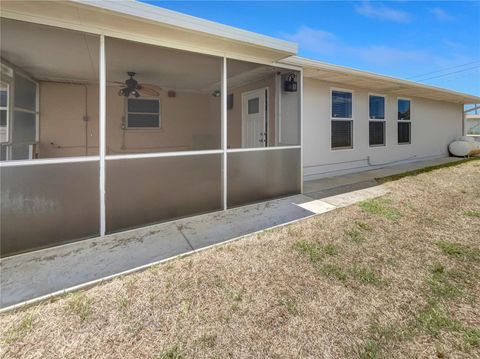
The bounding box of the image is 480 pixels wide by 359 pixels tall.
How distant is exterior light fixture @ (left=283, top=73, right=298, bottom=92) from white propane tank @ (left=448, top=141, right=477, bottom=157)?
10.2 m

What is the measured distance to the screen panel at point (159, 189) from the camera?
346 cm

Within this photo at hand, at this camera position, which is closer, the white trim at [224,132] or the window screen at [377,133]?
the white trim at [224,132]

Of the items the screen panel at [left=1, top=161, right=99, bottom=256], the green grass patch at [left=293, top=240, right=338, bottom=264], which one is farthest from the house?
the green grass patch at [left=293, top=240, right=338, bottom=264]

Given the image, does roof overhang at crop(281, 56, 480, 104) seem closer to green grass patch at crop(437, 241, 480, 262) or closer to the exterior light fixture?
the exterior light fixture

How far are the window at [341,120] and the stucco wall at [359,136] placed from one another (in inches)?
6.8

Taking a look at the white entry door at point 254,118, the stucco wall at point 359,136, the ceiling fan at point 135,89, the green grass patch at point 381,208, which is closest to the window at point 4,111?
the ceiling fan at point 135,89

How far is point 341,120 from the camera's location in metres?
7.33

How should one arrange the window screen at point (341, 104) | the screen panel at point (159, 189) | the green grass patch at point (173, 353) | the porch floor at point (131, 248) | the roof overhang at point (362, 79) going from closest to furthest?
the green grass patch at point (173, 353), the porch floor at point (131, 248), the screen panel at point (159, 189), the roof overhang at point (362, 79), the window screen at point (341, 104)

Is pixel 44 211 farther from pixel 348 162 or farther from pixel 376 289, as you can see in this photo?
pixel 348 162

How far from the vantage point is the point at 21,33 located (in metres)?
3.47

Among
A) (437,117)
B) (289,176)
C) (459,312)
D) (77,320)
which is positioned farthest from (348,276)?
(437,117)

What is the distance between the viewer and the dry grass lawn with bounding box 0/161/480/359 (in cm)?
174

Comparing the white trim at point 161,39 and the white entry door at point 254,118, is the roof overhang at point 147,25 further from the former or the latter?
the white entry door at point 254,118

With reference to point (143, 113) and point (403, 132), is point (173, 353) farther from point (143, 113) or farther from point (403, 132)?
point (403, 132)
